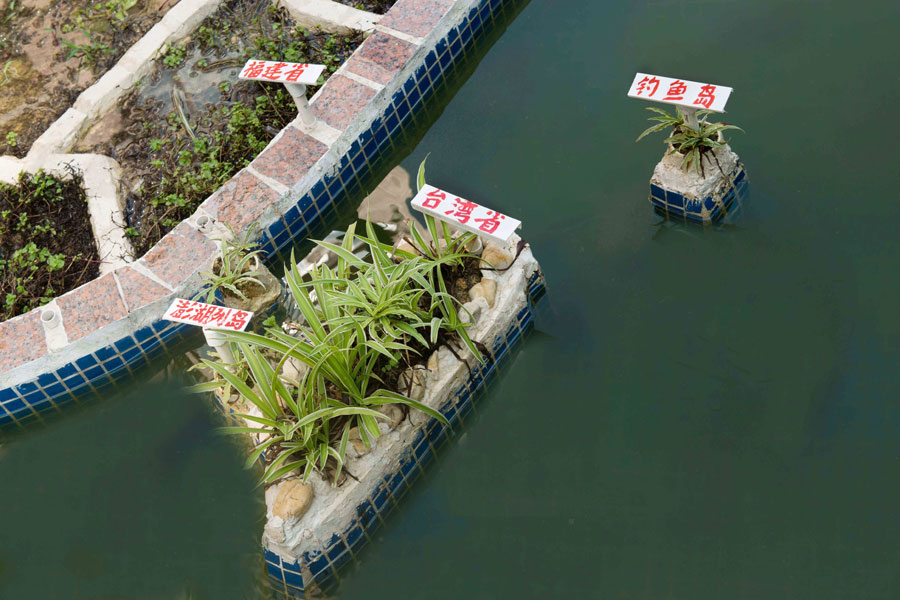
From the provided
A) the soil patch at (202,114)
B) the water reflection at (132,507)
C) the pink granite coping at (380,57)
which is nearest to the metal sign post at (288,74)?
the pink granite coping at (380,57)

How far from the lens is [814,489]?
290cm

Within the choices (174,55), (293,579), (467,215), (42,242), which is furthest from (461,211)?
(174,55)

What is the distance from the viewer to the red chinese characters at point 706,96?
10.6 feet

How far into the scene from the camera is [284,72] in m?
3.61

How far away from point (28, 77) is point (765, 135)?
3.82m

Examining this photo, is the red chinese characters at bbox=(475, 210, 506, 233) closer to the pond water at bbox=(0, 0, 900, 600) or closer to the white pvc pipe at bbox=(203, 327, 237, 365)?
the pond water at bbox=(0, 0, 900, 600)

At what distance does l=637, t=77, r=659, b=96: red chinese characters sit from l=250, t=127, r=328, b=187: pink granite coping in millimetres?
1372

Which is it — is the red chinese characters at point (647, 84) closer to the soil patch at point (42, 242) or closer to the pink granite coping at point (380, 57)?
the pink granite coping at point (380, 57)

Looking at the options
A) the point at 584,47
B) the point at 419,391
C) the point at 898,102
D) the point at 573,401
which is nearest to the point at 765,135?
the point at 898,102

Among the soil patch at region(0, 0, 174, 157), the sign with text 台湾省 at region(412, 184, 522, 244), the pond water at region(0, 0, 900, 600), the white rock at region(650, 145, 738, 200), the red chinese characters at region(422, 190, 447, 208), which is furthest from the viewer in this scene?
the soil patch at region(0, 0, 174, 157)

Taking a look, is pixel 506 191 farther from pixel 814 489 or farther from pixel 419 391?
pixel 814 489

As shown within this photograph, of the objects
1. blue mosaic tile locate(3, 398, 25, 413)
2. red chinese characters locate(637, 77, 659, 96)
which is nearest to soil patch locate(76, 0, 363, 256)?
blue mosaic tile locate(3, 398, 25, 413)

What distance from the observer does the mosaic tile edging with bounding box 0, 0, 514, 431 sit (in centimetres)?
359

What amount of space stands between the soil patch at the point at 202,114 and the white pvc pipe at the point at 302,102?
341 millimetres
